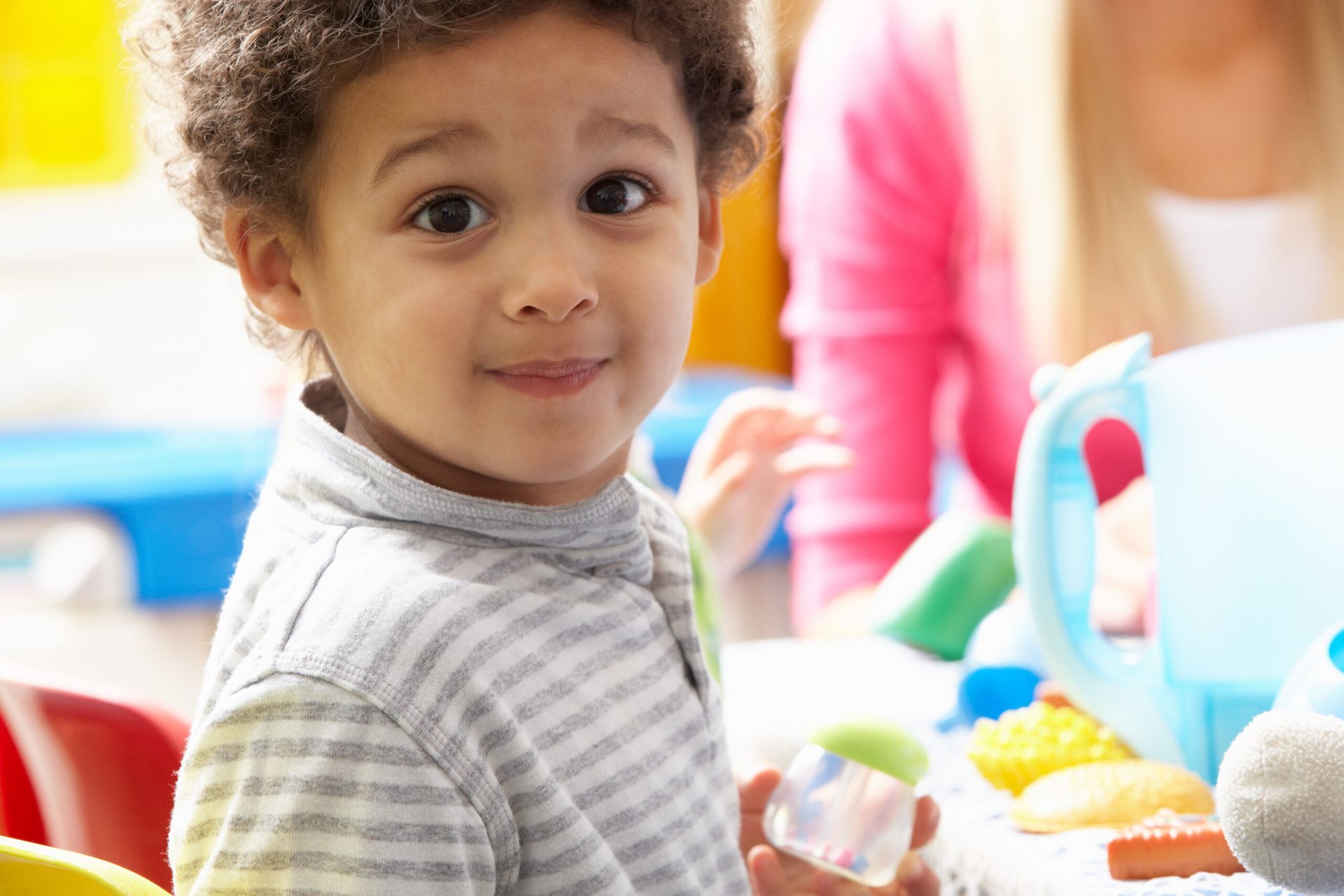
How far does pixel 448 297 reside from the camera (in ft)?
1.62

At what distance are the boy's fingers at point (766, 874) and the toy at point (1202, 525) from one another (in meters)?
0.14

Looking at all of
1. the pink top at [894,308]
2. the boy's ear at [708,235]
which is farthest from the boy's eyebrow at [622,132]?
the pink top at [894,308]

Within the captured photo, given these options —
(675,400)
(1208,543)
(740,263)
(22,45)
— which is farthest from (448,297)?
(22,45)

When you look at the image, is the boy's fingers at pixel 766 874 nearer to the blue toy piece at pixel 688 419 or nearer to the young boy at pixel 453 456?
the young boy at pixel 453 456

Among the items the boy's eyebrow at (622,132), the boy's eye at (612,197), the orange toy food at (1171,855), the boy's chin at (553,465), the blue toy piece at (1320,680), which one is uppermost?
the boy's eyebrow at (622,132)

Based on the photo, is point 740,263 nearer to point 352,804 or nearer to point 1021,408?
point 1021,408

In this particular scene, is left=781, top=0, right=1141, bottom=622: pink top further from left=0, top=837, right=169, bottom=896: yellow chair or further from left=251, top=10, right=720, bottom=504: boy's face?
left=0, top=837, right=169, bottom=896: yellow chair

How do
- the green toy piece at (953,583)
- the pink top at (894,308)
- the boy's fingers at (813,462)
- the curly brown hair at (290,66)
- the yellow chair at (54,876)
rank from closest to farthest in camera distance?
the yellow chair at (54,876)
the curly brown hair at (290,66)
the green toy piece at (953,583)
the boy's fingers at (813,462)
the pink top at (894,308)

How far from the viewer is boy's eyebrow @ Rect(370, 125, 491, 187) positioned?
0.49 m

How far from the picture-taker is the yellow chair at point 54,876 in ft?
1.32

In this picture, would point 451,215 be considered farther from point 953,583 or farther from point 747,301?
point 747,301

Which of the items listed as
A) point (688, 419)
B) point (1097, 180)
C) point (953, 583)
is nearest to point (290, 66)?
point (953, 583)

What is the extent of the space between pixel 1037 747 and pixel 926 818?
53mm

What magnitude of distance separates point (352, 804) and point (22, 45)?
7.42 feet
